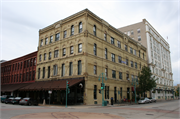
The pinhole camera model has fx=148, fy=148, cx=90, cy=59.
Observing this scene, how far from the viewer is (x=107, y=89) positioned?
33.2 metres

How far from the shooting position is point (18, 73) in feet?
153

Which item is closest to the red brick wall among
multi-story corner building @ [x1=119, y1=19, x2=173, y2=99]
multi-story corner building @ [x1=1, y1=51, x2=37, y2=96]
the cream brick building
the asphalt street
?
multi-story corner building @ [x1=1, y1=51, x2=37, y2=96]

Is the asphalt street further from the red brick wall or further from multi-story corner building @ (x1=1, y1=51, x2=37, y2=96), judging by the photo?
the red brick wall

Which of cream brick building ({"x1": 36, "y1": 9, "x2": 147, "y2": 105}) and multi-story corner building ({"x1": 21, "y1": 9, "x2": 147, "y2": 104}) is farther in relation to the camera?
cream brick building ({"x1": 36, "y1": 9, "x2": 147, "y2": 105})

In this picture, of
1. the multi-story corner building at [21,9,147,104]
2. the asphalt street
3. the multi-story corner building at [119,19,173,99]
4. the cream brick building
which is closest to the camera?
the asphalt street

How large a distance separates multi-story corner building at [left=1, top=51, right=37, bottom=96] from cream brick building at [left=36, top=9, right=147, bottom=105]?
4310 mm

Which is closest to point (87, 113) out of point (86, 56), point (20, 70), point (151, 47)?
point (86, 56)

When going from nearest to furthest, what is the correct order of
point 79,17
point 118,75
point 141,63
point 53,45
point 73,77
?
point 73,77, point 79,17, point 53,45, point 118,75, point 141,63

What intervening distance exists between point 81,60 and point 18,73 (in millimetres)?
27938

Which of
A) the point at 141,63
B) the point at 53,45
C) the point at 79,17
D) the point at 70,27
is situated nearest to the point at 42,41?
the point at 53,45

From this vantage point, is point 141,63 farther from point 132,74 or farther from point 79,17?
point 79,17

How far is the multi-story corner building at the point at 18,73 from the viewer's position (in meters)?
40.9

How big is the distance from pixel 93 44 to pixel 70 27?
6623 millimetres

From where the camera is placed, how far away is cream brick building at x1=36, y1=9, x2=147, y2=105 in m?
28.8
